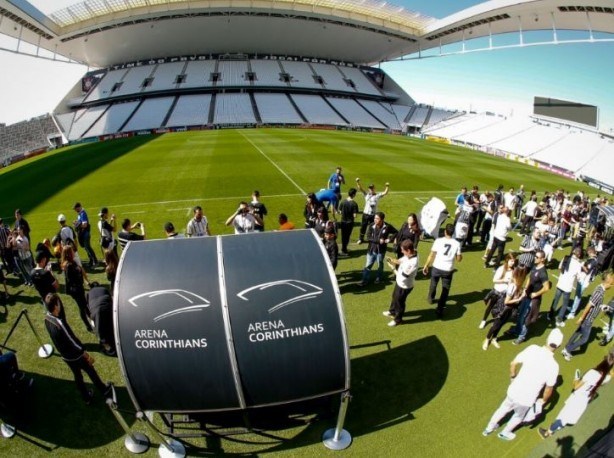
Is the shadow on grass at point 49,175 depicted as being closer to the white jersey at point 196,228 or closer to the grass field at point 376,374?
the grass field at point 376,374

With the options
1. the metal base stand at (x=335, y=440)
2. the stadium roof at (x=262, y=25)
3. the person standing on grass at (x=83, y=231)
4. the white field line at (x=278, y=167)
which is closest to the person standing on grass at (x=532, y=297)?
the metal base stand at (x=335, y=440)

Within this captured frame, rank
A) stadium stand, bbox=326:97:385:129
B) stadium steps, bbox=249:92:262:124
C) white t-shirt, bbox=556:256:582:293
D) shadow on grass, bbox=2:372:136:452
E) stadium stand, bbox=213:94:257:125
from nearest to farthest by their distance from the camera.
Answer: shadow on grass, bbox=2:372:136:452, white t-shirt, bbox=556:256:582:293, stadium stand, bbox=213:94:257:125, stadium steps, bbox=249:92:262:124, stadium stand, bbox=326:97:385:129

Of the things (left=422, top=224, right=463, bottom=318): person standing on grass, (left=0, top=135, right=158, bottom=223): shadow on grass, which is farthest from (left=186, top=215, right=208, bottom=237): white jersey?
(left=0, top=135, right=158, bottom=223): shadow on grass

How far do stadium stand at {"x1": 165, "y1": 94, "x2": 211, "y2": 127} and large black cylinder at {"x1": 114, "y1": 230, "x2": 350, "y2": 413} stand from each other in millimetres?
47874

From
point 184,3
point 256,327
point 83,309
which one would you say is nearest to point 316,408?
point 256,327

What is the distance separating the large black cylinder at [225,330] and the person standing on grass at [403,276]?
9.50 feet

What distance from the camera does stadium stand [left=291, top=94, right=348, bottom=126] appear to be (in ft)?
178

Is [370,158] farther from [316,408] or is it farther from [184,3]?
[184,3]

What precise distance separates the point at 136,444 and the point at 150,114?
5567cm

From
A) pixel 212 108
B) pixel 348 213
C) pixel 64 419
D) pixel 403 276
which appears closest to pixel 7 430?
pixel 64 419

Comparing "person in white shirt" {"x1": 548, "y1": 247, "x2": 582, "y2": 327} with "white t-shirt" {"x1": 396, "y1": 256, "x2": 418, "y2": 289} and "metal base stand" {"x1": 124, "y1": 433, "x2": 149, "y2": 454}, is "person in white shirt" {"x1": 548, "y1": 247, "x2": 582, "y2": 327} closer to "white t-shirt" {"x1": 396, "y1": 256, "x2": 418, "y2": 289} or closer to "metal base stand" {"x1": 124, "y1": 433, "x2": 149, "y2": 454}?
"white t-shirt" {"x1": 396, "y1": 256, "x2": 418, "y2": 289}

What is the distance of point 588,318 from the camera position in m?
6.57

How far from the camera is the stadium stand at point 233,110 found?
51031 millimetres

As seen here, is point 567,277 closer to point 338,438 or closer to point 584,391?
point 584,391
